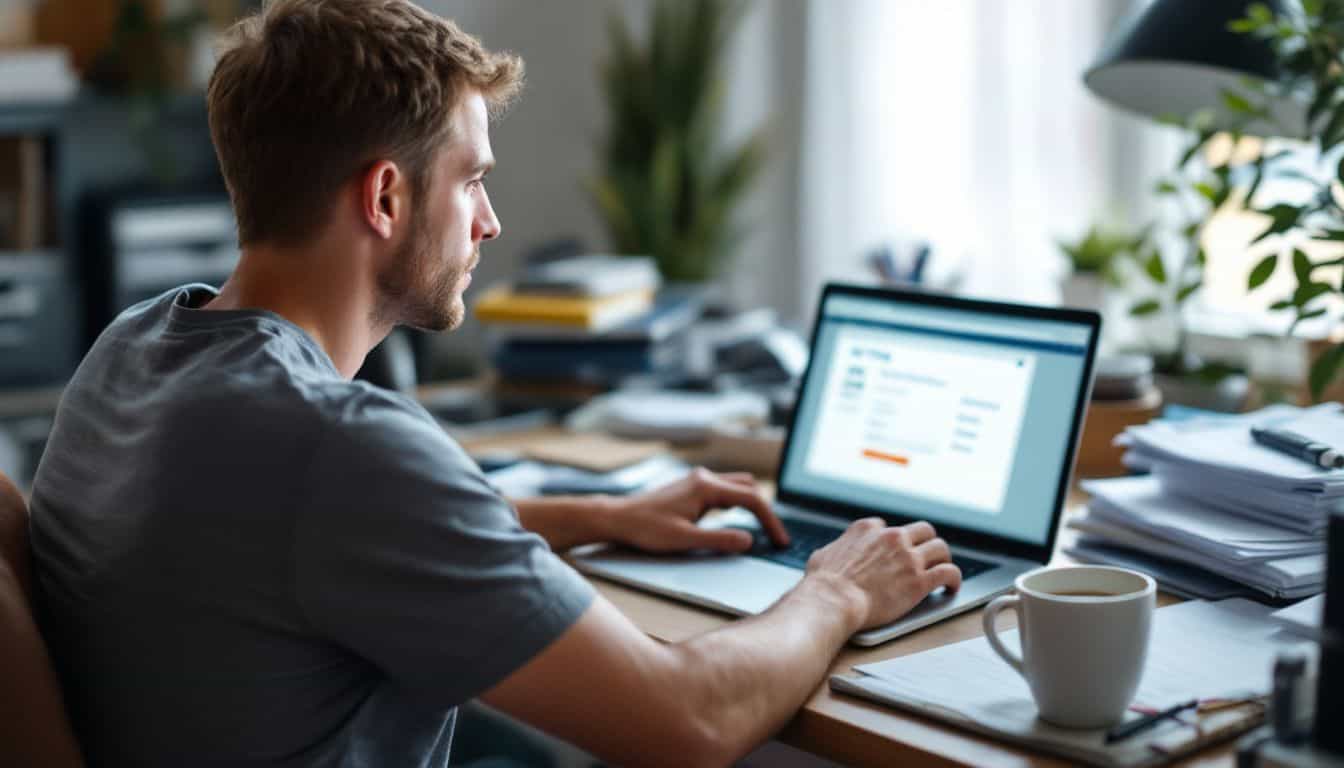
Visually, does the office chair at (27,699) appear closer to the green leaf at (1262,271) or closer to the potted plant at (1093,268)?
the green leaf at (1262,271)

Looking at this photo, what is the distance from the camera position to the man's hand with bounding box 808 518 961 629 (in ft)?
4.31

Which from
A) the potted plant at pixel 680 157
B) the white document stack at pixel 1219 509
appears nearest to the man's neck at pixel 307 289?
the white document stack at pixel 1219 509

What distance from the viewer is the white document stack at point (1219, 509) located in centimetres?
134

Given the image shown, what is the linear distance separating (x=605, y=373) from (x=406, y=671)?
1.41m

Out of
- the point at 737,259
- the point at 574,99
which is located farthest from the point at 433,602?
the point at 574,99

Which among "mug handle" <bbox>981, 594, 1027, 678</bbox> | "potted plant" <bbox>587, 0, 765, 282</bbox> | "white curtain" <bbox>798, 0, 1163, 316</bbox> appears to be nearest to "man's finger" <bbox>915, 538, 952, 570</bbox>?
"mug handle" <bbox>981, 594, 1027, 678</bbox>

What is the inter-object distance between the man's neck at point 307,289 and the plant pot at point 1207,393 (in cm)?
114

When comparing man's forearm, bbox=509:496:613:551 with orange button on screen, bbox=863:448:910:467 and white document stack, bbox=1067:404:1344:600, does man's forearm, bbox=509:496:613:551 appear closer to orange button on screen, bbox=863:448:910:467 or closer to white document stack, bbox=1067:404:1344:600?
orange button on screen, bbox=863:448:910:467

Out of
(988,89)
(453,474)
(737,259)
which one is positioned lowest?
(737,259)

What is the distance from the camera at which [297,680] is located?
1.10m

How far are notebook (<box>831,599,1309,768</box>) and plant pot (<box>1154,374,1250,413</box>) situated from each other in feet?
2.10

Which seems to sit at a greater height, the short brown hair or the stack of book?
the short brown hair

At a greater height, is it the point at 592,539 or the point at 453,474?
the point at 453,474

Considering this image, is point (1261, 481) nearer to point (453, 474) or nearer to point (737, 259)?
point (453, 474)
